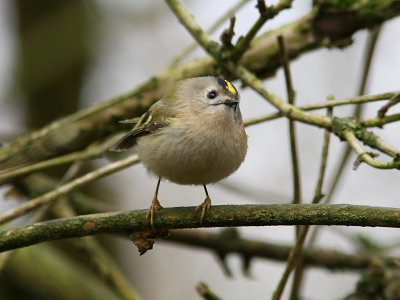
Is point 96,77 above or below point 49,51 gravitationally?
above

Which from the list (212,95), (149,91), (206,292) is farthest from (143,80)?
(206,292)

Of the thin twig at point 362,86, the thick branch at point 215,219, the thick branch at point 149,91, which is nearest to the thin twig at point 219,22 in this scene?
the thick branch at point 149,91

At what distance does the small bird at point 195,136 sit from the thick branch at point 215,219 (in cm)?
27

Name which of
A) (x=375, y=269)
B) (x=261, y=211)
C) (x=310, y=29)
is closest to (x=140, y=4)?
(x=310, y=29)

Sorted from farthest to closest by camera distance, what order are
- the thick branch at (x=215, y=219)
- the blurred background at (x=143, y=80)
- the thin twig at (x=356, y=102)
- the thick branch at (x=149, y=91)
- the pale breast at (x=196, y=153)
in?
the blurred background at (x=143, y=80) < the thick branch at (x=149, y=91) < the pale breast at (x=196, y=153) < the thin twig at (x=356, y=102) < the thick branch at (x=215, y=219)

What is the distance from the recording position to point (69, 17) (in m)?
5.80

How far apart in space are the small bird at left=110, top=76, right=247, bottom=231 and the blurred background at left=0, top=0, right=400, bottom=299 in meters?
1.12

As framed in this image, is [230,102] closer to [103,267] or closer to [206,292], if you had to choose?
[206,292]

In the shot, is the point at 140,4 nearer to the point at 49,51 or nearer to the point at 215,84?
the point at 49,51

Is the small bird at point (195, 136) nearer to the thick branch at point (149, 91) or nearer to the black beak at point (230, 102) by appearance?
the black beak at point (230, 102)

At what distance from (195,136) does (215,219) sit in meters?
0.68

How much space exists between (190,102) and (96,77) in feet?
11.9

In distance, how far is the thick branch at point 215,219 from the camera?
1771mm

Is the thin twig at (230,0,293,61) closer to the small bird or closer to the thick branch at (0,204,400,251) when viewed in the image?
the small bird
